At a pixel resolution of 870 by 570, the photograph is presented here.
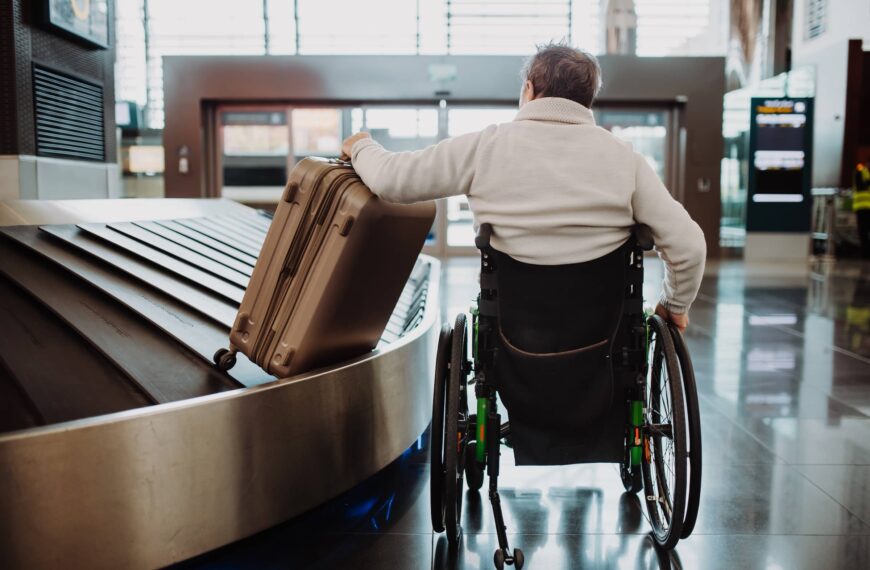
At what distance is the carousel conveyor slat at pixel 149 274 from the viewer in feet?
10.5

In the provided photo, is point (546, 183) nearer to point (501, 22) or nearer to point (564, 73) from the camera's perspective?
point (564, 73)

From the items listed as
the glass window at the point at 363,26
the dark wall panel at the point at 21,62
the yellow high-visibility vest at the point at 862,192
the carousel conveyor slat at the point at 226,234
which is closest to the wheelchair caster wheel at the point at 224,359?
the carousel conveyor slat at the point at 226,234

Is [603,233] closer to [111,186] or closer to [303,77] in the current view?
[111,186]

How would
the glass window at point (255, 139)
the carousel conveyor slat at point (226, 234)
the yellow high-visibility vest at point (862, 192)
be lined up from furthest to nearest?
the glass window at point (255, 139) < the yellow high-visibility vest at point (862, 192) < the carousel conveyor slat at point (226, 234)

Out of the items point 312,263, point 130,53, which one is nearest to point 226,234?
point 312,263

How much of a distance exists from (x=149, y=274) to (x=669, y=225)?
2073 mm

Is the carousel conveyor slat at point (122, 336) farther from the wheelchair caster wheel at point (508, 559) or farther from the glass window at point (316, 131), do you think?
the glass window at point (316, 131)

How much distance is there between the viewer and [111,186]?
6.61 m

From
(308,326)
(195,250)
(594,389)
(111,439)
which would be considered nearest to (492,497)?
(594,389)

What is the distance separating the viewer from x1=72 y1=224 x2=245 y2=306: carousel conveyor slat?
138 inches

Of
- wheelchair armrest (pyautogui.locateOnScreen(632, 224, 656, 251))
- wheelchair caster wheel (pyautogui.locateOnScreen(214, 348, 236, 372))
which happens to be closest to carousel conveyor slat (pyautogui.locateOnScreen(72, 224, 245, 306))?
wheelchair caster wheel (pyautogui.locateOnScreen(214, 348, 236, 372))

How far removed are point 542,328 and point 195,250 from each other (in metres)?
2.35

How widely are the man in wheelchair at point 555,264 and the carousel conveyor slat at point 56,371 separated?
0.95m

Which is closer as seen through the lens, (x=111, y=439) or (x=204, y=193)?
(x=111, y=439)
